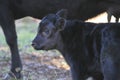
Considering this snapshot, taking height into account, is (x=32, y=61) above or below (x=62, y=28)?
below

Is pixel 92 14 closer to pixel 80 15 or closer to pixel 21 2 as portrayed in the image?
pixel 80 15

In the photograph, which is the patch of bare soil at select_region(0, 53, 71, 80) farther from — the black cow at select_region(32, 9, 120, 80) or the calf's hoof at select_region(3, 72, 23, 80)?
the black cow at select_region(32, 9, 120, 80)

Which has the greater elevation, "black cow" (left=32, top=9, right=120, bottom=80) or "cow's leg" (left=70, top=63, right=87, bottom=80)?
"black cow" (left=32, top=9, right=120, bottom=80)

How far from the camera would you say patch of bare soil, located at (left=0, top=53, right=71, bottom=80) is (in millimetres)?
10328

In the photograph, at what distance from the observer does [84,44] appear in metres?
8.19

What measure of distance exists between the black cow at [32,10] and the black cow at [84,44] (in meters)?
1.85

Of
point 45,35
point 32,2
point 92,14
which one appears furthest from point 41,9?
point 45,35

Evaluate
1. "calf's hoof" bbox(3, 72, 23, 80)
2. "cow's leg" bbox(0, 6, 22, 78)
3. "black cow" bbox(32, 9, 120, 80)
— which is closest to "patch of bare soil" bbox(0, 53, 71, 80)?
"calf's hoof" bbox(3, 72, 23, 80)

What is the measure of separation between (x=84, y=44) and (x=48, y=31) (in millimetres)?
619

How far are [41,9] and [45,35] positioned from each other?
100 inches

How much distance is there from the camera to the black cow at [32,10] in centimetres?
1018

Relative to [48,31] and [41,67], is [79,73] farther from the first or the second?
[41,67]

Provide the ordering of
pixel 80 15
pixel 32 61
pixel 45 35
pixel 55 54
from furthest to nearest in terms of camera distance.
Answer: pixel 55 54, pixel 32 61, pixel 80 15, pixel 45 35

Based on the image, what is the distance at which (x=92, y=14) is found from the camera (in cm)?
1030
